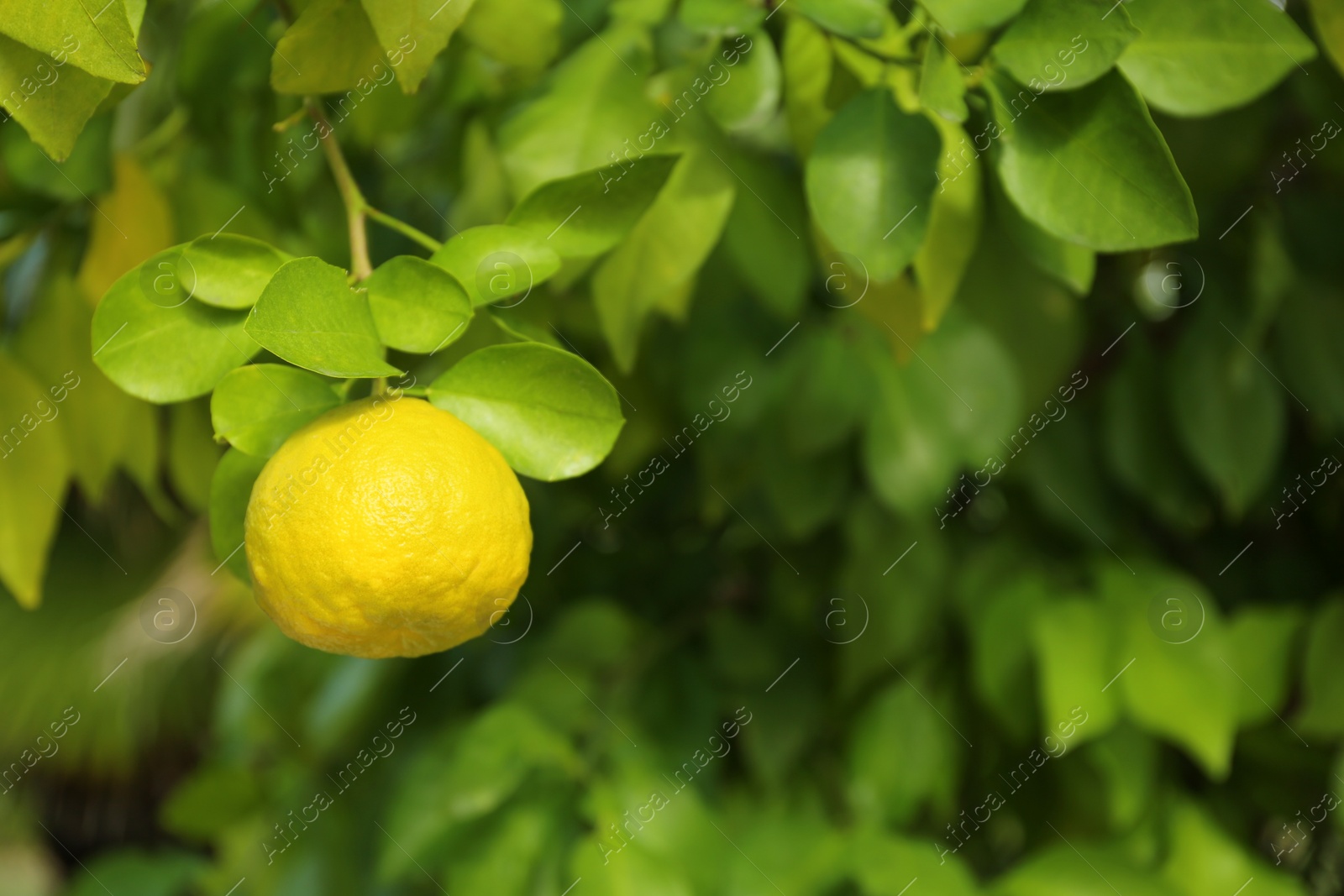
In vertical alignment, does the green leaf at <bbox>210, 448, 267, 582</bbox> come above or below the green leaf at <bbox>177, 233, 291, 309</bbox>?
below

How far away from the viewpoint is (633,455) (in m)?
0.56

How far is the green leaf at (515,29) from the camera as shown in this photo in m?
0.34

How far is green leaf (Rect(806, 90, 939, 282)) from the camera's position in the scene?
0.90 ft

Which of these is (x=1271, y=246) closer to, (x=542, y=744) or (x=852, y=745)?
(x=852, y=745)

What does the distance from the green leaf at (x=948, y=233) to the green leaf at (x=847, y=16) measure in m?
0.07

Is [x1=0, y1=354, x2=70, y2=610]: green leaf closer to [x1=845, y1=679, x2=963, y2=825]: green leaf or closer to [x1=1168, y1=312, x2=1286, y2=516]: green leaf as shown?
[x1=845, y1=679, x2=963, y2=825]: green leaf

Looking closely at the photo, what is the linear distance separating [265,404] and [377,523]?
0.05 m

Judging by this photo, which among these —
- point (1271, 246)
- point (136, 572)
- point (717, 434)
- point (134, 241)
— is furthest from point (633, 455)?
point (136, 572)

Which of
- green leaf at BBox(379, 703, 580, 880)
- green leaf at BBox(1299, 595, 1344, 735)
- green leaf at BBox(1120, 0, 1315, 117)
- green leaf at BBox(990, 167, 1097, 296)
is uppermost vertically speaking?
green leaf at BBox(1120, 0, 1315, 117)

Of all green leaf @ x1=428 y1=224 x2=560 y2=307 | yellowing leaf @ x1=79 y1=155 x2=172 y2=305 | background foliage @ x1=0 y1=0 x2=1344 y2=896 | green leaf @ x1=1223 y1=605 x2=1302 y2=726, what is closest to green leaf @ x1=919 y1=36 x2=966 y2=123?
background foliage @ x1=0 y1=0 x2=1344 y2=896

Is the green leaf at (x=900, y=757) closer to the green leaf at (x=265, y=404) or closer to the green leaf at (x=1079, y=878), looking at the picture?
the green leaf at (x=1079, y=878)

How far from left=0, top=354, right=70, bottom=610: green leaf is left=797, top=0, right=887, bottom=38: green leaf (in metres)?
0.34

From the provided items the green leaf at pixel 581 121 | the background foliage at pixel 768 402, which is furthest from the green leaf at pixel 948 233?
the green leaf at pixel 581 121

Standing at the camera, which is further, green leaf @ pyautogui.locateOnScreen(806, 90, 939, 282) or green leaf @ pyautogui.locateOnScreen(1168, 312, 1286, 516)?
green leaf @ pyautogui.locateOnScreen(1168, 312, 1286, 516)
